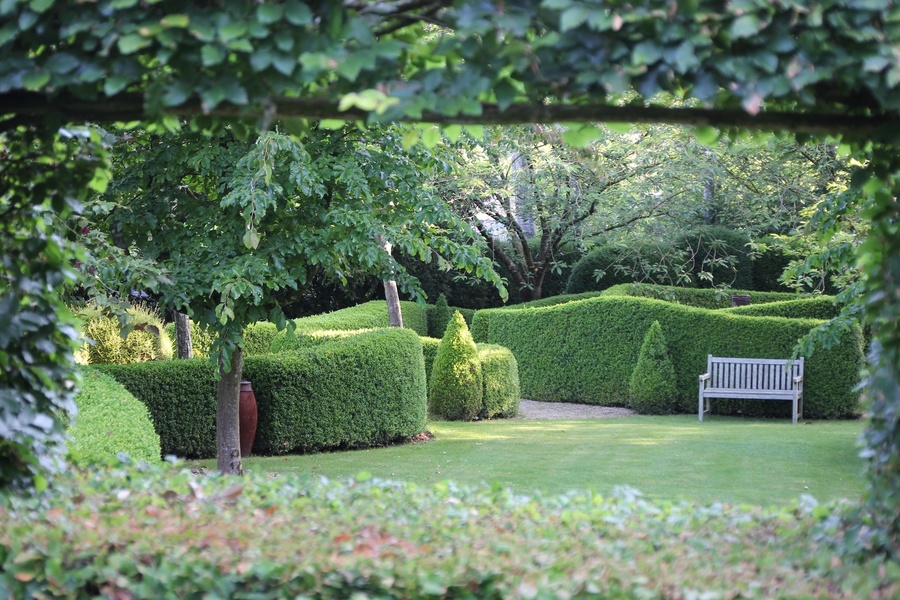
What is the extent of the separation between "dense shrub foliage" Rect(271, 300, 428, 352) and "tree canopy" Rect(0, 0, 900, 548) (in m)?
8.46

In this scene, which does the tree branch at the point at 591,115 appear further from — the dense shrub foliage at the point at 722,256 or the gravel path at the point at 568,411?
the dense shrub foliage at the point at 722,256

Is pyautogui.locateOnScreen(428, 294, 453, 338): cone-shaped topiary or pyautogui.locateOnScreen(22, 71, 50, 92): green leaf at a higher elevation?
pyautogui.locateOnScreen(22, 71, 50, 92): green leaf

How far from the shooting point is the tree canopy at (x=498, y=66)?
2027 mm

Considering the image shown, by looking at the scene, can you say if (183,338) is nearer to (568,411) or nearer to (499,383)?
(499,383)

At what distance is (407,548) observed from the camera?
2.19 meters

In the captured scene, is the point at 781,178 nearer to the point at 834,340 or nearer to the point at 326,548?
the point at 834,340

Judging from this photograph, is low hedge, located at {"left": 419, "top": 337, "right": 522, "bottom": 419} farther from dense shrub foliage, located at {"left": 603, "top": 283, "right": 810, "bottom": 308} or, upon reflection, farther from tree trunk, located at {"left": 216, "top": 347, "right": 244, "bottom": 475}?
tree trunk, located at {"left": 216, "top": 347, "right": 244, "bottom": 475}

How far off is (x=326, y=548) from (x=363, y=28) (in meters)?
1.32

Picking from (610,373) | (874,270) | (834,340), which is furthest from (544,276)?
(874,270)

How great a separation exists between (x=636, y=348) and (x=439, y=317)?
6101 millimetres

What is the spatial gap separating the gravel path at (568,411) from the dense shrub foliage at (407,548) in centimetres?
1065

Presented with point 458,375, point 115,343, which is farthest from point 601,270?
point 115,343

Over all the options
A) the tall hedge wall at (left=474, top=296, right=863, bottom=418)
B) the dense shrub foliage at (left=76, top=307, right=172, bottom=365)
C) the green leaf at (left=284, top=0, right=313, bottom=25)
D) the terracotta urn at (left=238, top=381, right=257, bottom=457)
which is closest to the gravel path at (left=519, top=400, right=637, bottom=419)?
the tall hedge wall at (left=474, top=296, right=863, bottom=418)

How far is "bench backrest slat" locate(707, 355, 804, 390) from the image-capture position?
12406mm
